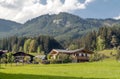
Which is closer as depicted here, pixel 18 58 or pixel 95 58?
pixel 95 58

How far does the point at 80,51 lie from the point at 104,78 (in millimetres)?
136851

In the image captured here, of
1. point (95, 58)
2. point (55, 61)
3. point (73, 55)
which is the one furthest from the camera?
point (73, 55)

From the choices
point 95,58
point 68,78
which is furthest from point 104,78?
point 95,58

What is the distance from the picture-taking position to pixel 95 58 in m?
144

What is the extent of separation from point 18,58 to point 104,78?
13684 cm

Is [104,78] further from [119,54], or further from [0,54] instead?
[0,54]

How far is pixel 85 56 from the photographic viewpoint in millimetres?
172125

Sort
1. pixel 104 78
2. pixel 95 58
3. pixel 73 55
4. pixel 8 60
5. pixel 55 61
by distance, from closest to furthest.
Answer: pixel 104 78
pixel 8 60
pixel 55 61
pixel 95 58
pixel 73 55

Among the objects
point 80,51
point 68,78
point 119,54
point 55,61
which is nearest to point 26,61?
point 55,61

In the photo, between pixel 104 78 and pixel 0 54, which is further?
pixel 0 54

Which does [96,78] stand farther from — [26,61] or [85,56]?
[85,56]

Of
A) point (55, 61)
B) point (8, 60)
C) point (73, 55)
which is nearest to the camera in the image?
point (8, 60)

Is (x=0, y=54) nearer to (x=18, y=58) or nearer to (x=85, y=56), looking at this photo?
(x=18, y=58)

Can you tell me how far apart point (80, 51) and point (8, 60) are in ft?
213
